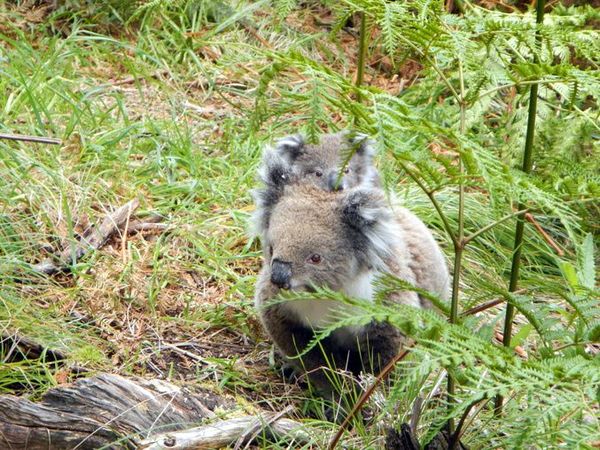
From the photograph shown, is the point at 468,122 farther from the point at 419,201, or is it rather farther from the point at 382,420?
the point at 382,420

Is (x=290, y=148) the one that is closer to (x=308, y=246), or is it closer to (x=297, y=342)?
(x=297, y=342)

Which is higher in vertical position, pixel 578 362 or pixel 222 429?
pixel 578 362

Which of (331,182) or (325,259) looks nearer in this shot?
(325,259)

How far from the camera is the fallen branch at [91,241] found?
5.05 meters

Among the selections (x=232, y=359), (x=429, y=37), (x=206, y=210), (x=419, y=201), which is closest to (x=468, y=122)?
(x=419, y=201)

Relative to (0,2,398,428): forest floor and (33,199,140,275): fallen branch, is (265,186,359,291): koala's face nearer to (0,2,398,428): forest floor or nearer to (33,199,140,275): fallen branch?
(0,2,398,428): forest floor

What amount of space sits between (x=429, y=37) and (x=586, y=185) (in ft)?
2.09

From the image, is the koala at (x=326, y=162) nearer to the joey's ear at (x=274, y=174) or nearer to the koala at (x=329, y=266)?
the joey's ear at (x=274, y=174)

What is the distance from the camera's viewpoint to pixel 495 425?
12.0ft

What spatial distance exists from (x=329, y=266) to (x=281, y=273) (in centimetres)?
24

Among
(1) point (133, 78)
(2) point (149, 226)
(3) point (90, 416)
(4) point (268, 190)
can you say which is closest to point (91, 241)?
(2) point (149, 226)

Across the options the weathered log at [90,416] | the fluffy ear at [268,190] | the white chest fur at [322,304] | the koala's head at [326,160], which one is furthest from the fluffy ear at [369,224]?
the koala's head at [326,160]

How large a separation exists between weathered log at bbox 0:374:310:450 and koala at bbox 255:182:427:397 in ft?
1.68

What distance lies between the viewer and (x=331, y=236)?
422 cm
